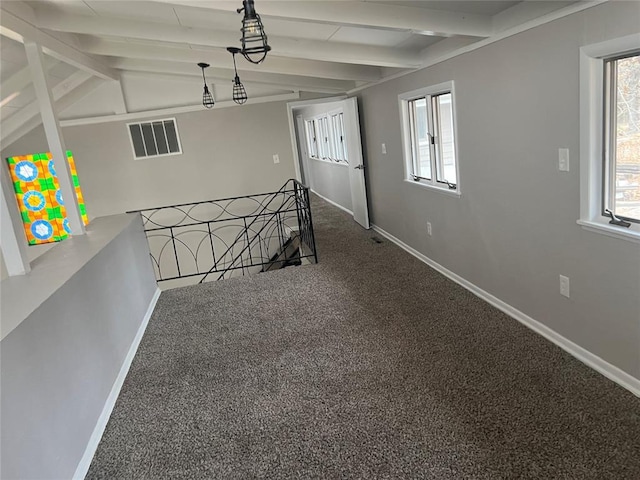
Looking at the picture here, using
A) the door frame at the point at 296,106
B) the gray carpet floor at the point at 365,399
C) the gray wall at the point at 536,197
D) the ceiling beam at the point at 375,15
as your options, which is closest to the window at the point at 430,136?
the gray wall at the point at 536,197

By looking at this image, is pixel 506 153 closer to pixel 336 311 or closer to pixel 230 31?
pixel 336 311

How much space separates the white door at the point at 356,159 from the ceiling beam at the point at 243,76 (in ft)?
1.02

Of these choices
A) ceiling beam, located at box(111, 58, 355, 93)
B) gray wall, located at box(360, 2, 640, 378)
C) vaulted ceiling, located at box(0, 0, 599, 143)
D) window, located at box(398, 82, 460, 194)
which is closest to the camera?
gray wall, located at box(360, 2, 640, 378)

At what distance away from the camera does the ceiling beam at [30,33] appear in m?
3.04

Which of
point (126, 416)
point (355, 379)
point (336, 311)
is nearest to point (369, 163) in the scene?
point (336, 311)

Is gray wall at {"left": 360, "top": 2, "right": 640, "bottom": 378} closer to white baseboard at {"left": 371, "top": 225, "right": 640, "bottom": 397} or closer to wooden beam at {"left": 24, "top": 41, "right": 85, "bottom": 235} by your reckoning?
white baseboard at {"left": 371, "top": 225, "right": 640, "bottom": 397}

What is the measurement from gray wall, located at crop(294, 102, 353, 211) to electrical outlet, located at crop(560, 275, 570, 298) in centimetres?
526

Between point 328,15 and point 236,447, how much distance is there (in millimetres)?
2587

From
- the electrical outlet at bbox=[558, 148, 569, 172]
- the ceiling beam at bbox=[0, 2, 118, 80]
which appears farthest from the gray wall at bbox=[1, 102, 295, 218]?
the electrical outlet at bbox=[558, 148, 569, 172]

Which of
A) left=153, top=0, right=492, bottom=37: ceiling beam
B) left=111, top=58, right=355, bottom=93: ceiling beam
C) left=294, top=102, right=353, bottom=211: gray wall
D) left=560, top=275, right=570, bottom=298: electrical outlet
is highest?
left=111, top=58, right=355, bottom=93: ceiling beam

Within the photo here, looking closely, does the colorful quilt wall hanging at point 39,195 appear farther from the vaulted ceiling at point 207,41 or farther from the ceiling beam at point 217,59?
the ceiling beam at point 217,59

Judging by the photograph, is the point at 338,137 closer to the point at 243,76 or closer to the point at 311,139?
the point at 243,76

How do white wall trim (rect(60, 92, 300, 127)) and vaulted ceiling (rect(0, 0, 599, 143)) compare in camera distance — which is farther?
white wall trim (rect(60, 92, 300, 127))

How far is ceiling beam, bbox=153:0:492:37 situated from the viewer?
111 inches
